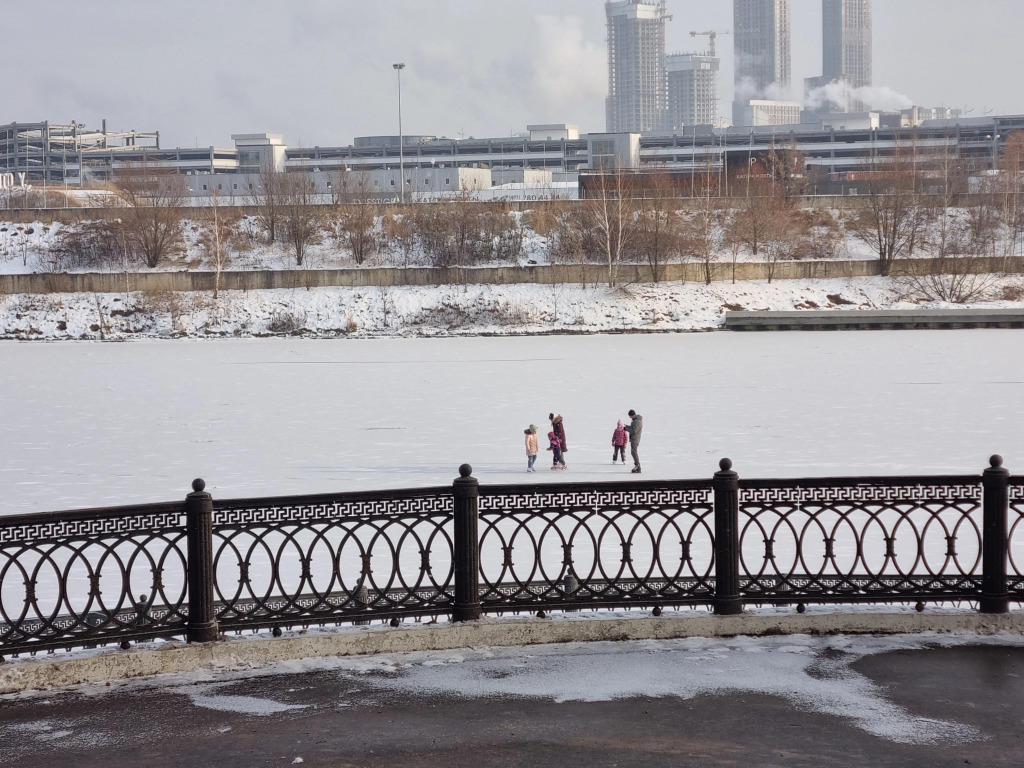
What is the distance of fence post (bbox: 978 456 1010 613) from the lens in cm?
762

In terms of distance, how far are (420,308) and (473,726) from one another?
51853 millimetres

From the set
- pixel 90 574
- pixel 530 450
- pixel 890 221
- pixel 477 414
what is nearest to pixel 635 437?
pixel 530 450

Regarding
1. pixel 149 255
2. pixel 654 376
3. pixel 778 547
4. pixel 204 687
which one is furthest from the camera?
pixel 149 255

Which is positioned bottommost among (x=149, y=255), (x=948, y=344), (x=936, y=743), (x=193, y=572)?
(x=936, y=743)

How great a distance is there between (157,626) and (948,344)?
38.2m

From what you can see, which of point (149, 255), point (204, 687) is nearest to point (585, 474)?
point (204, 687)

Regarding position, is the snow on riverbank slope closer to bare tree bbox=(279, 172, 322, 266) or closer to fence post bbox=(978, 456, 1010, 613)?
bare tree bbox=(279, 172, 322, 266)

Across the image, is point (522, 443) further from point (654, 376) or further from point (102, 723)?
point (102, 723)

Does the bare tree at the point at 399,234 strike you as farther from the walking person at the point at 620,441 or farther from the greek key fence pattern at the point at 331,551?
the greek key fence pattern at the point at 331,551

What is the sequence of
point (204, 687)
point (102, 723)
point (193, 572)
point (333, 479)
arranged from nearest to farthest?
point (102, 723) < point (204, 687) < point (193, 572) < point (333, 479)

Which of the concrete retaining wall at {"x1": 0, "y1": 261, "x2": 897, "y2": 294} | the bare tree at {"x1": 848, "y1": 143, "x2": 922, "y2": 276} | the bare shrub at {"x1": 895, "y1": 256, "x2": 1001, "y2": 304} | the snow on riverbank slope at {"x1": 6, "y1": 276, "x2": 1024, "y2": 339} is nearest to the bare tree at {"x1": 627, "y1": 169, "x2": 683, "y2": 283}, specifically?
the concrete retaining wall at {"x1": 0, "y1": 261, "x2": 897, "y2": 294}

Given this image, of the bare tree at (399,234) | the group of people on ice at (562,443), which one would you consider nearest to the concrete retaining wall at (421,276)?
the bare tree at (399,234)

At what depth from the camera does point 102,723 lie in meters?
6.30

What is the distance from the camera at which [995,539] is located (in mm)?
7723
